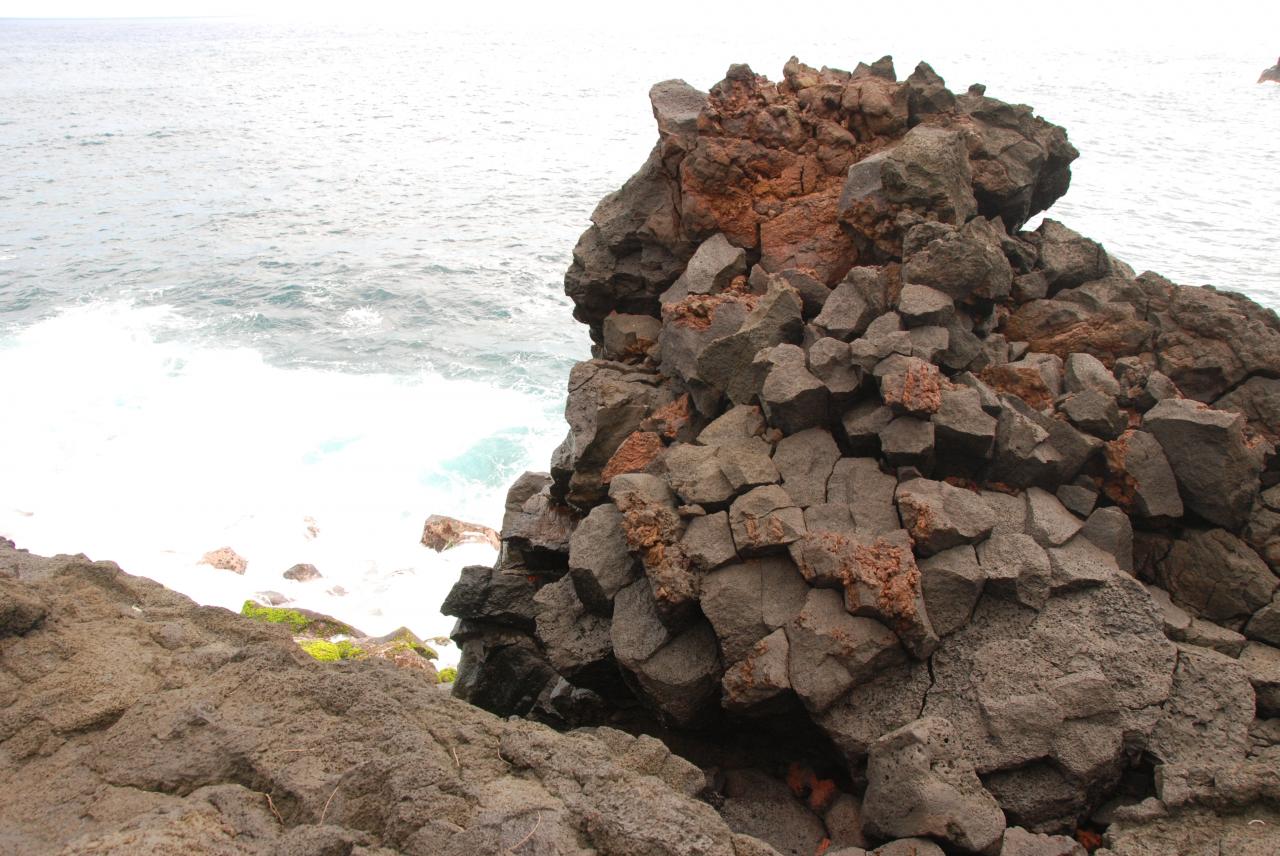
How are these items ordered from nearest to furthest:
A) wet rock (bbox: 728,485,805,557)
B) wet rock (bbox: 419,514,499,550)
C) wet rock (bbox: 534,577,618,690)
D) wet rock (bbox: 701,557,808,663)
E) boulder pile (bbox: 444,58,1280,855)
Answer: boulder pile (bbox: 444,58,1280,855) < wet rock (bbox: 701,557,808,663) < wet rock (bbox: 728,485,805,557) < wet rock (bbox: 534,577,618,690) < wet rock (bbox: 419,514,499,550)

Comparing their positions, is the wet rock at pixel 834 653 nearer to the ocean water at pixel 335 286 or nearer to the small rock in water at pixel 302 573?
the ocean water at pixel 335 286

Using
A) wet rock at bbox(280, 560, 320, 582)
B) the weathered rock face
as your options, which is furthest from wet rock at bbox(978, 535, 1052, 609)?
wet rock at bbox(280, 560, 320, 582)

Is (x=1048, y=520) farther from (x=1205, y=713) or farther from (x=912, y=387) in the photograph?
(x=1205, y=713)

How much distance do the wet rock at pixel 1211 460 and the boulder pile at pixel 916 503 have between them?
0.11 ft

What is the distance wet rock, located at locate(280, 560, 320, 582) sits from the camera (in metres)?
20.2

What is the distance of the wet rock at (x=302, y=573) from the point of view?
66.1 feet

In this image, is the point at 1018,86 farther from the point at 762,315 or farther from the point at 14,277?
the point at 762,315

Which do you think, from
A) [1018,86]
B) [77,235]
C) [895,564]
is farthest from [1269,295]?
[1018,86]

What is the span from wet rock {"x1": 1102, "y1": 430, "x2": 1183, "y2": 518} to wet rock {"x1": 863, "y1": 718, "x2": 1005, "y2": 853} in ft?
11.3

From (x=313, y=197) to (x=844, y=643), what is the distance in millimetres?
47634

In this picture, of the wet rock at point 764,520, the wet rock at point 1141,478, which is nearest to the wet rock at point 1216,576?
the wet rock at point 1141,478

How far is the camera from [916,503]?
31.1 ft

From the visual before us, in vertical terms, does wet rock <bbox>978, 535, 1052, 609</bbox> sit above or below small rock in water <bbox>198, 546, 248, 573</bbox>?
above

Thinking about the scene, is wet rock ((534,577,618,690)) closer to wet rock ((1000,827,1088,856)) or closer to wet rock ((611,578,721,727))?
wet rock ((611,578,721,727))
